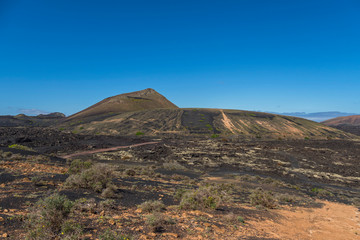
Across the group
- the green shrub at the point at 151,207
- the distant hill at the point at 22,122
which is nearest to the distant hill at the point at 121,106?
the distant hill at the point at 22,122

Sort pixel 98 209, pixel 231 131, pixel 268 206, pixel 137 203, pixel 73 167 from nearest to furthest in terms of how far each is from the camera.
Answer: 1. pixel 98 209
2. pixel 137 203
3. pixel 268 206
4. pixel 73 167
5. pixel 231 131

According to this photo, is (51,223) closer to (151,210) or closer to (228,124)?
(151,210)

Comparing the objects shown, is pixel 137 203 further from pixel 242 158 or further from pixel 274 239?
pixel 242 158

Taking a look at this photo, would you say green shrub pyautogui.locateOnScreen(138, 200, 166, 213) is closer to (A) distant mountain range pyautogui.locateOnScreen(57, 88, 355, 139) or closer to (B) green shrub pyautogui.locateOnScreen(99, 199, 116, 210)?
(B) green shrub pyautogui.locateOnScreen(99, 199, 116, 210)

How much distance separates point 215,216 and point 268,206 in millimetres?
4265

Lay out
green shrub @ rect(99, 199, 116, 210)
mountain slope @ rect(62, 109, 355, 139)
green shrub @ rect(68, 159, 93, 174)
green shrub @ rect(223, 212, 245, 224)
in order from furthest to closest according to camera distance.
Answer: mountain slope @ rect(62, 109, 355, 139), green shrub @ rect(68, 159, 93, 174), green shrub @ rect(223, 212, 245, 224), green shrub @ rect(99, 199, 116, 210)

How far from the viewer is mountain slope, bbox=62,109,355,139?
2388 inches

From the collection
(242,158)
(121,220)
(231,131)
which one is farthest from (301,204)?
(231,131)

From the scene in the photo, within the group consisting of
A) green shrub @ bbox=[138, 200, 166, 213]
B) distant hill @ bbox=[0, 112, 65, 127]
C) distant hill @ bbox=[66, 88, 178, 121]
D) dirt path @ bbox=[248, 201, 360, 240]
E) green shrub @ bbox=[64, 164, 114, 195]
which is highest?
distant hill @ bbox=[66, 88, 178, 121]

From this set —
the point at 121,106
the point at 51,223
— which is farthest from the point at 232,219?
the point at 121,106

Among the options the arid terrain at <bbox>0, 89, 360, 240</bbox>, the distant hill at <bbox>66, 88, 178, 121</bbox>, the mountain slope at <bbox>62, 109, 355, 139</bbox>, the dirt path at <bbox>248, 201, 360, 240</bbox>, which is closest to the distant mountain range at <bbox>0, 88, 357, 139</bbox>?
the mountain slope at <bbox>62, 109, 355, 139</bbox>

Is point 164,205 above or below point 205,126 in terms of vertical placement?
below

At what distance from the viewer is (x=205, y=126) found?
65.9 meters

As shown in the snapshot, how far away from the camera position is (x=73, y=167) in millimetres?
14391
